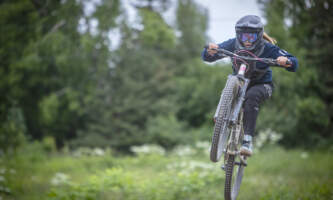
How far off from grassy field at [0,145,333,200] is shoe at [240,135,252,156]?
88.2 inches

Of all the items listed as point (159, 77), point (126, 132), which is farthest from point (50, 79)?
point (159, 77)

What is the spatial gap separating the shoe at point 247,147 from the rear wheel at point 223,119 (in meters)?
0.26

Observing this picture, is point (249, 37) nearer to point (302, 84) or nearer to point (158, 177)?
point (158, 177)

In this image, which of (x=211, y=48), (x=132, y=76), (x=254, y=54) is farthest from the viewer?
(x=132, y=76)

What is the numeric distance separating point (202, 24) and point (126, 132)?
14.9 metres

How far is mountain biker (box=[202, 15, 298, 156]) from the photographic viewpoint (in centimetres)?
389

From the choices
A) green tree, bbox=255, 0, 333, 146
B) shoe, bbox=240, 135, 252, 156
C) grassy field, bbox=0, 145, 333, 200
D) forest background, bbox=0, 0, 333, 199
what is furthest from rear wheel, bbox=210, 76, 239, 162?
green tree, bbox=255, 0, 333, 146

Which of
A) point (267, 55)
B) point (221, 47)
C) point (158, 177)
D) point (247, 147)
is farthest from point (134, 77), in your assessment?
point (247, 147)

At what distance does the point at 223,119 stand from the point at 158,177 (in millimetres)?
5784

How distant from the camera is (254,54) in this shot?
13.2 feet

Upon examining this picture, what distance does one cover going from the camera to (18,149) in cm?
1622

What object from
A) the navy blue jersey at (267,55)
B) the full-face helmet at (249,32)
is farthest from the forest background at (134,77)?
the full-face helmet at (249,32)

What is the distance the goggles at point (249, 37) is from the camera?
3899 millimetres

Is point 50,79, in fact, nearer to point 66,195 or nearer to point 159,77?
point 159,77
